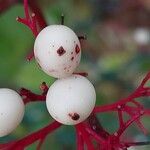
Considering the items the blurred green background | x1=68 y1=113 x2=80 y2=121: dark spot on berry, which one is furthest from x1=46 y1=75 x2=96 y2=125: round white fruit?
the blurred green background

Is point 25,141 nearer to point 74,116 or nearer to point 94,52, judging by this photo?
point 74,116

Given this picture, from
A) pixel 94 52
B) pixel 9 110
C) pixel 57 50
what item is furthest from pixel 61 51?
pixel 94 52

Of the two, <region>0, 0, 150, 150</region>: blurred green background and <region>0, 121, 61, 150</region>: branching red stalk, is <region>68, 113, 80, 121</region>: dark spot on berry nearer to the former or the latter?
<region>0, 121, 61, 150</region>: branching red stalk

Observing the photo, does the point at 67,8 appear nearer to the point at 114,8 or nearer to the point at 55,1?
the point at 55,1

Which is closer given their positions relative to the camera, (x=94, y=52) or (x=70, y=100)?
(x=70, y=100)

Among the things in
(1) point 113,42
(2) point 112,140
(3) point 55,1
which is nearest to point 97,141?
(2) point 112,140

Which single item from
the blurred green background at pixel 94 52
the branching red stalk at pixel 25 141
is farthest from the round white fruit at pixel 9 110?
the blurred green background at pixel 94 52
